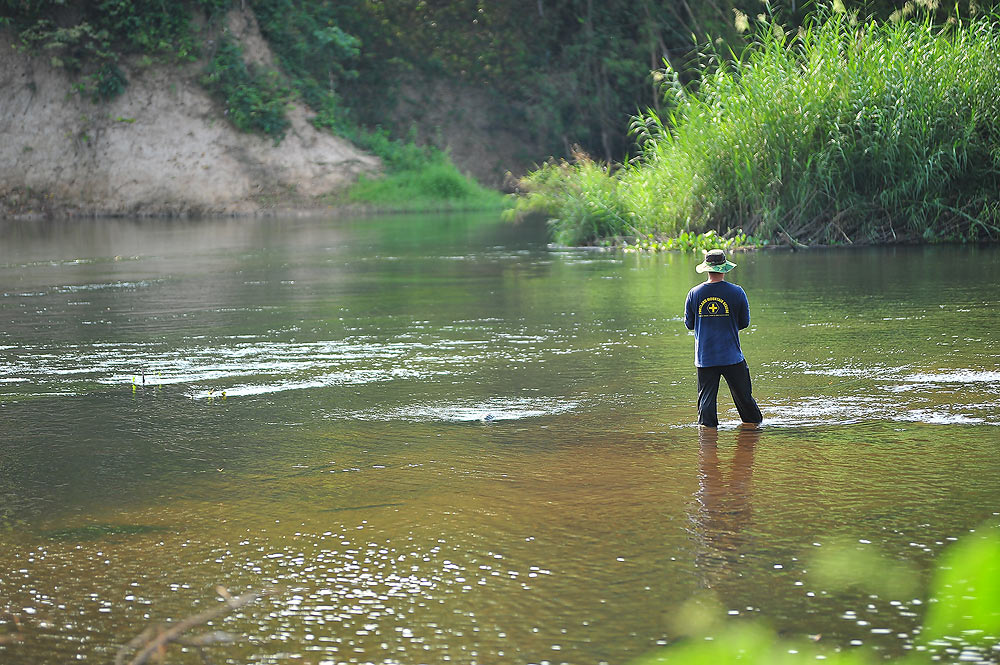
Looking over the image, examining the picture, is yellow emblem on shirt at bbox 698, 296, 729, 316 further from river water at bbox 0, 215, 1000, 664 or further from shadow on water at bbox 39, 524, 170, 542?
shadow on water at bbox 39, 524, 170, 542

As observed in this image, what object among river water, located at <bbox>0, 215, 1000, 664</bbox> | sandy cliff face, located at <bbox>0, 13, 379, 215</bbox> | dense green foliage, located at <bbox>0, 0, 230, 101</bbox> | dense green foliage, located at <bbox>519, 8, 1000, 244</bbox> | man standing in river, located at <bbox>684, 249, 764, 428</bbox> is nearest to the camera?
river water, located at <bbox>0, 215, 1000, 664</bbox>

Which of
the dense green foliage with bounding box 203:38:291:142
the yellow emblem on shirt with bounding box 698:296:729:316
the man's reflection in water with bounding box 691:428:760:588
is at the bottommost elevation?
the man's reflection in water with bounding box 691:428:760:588

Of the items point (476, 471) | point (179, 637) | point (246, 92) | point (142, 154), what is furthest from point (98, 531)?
point (246, 92)

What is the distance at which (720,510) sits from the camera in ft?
22.3

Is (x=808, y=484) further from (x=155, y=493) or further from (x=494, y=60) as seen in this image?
(x=494, y=60)

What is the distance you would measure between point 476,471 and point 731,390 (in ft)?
6.48

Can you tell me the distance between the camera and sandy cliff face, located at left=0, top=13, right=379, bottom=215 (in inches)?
1884

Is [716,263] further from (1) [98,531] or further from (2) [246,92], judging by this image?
(2) [246,92]

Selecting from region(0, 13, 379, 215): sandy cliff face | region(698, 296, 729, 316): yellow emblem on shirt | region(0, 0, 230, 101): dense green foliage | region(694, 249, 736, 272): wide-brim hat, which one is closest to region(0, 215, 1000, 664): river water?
region(698, 296, 729, 316): yellow emblem on shirt

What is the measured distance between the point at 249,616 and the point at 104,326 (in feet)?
34.2

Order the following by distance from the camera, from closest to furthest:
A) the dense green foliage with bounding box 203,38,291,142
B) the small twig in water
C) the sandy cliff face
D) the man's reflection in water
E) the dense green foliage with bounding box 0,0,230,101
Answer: the small twig in water < the man's reflection in water < the sandy cliff face < the dense green foliage with bounding box 0,0,230,101 < the dense green foliage with bounding box 203,38,291,142

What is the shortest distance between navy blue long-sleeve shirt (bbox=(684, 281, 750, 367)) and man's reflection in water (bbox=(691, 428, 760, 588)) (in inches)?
20.4

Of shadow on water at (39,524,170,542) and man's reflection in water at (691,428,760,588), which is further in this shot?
shadow on water at (39,524,170,542)

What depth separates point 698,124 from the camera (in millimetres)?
24438
